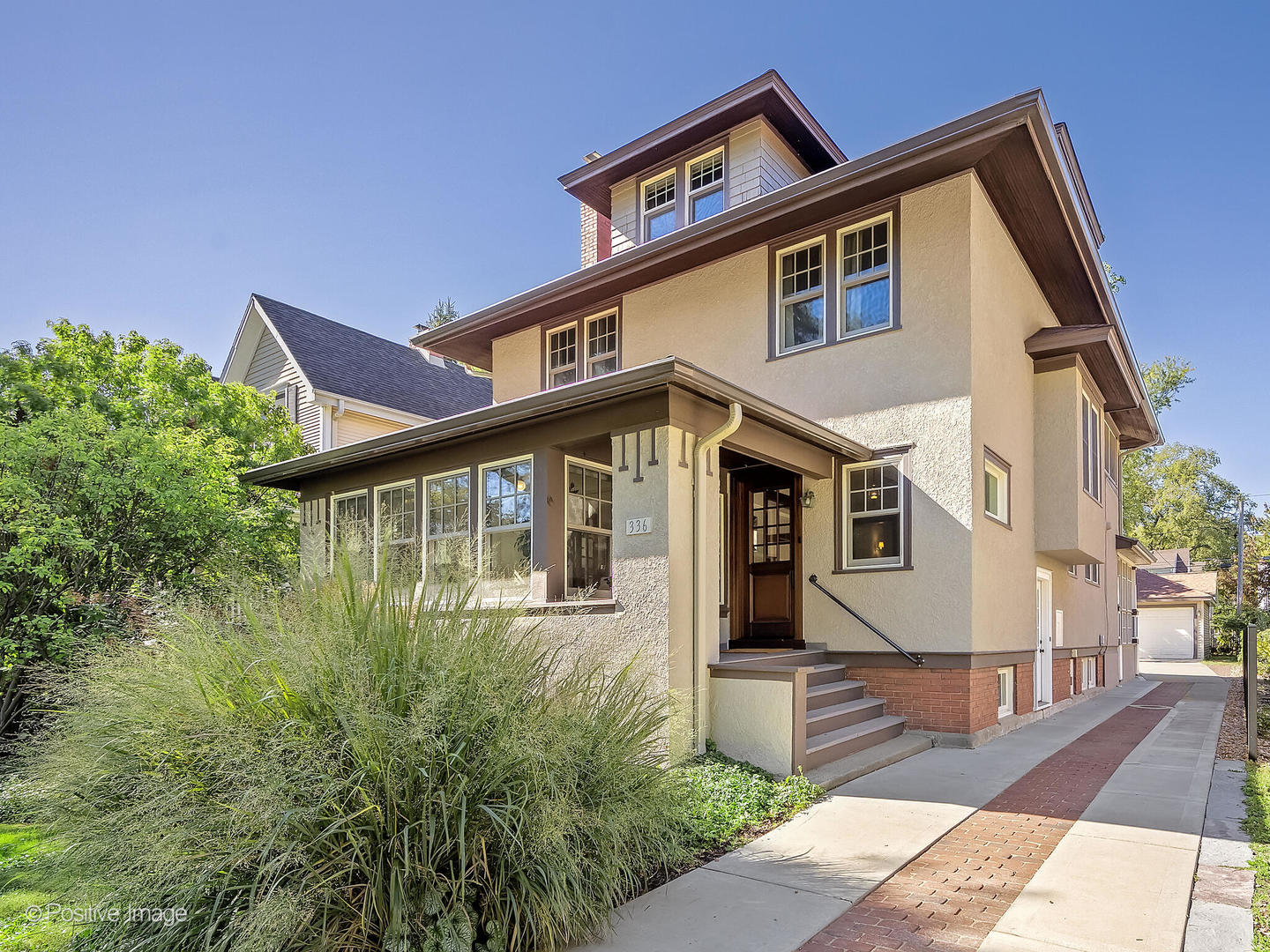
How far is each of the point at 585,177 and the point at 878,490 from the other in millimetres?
7663

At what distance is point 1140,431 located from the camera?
17.9 meters

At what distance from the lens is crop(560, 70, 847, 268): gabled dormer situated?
11.9 meters

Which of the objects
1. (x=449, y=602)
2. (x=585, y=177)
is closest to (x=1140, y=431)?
(x=585, y=177)

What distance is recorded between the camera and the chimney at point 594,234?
15352 millimetres

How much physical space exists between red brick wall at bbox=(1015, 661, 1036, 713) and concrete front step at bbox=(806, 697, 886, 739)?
8.58 ft

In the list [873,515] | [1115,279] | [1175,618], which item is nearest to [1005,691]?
[873,515]

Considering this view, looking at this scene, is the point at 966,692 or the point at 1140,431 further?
the point at 1140,431

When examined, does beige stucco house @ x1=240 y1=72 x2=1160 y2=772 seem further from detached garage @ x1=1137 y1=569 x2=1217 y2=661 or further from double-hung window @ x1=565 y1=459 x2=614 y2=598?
detached garage @ x1=1137 y1=569 x2=1217 y2=661

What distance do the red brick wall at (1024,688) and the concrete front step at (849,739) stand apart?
2615mm

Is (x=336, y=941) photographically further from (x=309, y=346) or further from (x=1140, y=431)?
(x=1140, y=431)

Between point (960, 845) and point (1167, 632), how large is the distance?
122 feet

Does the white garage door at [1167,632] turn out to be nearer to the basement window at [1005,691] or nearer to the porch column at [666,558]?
the basement window at [1005,691]

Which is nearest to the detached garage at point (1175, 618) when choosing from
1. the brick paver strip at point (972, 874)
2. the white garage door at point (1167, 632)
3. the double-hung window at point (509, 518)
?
the white garage door at point (1167, 632)

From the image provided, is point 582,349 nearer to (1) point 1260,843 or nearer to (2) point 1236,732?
(1) point 1260,843
